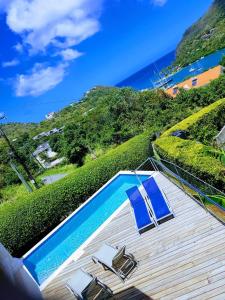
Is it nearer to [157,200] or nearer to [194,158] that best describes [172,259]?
[157,200]

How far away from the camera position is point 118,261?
6.96m

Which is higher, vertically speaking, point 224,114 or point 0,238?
point 0,238

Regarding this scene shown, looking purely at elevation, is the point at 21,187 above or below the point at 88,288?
above

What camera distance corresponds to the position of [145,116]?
31.8m

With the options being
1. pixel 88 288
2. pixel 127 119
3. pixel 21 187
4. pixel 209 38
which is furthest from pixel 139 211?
pixel 209 38

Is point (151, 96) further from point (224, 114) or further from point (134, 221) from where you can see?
point (134, 221)

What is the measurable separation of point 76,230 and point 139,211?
4319 millimetres

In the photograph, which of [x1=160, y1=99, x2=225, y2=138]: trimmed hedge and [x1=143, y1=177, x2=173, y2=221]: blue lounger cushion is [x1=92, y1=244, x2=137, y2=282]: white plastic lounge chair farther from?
[x1=160, y1=99, x2=225, y2=138]: trimmed hedge

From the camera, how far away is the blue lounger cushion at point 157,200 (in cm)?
801

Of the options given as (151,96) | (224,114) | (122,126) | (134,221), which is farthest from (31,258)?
(151,96)

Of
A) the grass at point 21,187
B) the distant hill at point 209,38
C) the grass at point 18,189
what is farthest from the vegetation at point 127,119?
the distant hill at point 209,38

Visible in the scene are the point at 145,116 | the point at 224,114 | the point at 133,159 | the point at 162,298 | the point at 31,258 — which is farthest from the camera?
the point at 145,116

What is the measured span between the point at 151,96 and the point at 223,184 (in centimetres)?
2854

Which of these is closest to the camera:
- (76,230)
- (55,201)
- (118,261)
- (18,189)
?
(118,261)
